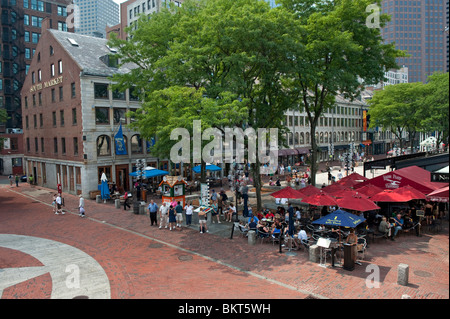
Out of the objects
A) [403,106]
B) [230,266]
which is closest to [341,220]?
[230,266]

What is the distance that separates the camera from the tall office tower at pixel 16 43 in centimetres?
6756

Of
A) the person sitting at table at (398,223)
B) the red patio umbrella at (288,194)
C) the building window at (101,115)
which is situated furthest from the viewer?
the building window at (101,115)

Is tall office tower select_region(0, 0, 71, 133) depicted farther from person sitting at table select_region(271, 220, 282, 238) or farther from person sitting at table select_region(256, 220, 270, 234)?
person sitting at table select_region(271, 220, 282, 238)

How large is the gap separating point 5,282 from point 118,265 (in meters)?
4.01

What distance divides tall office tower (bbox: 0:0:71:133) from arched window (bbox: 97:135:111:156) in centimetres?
4436

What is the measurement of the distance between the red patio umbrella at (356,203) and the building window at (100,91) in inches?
1030

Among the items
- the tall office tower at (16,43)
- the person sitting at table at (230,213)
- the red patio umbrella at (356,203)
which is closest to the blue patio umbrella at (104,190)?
the person sitting at table at (230,213)

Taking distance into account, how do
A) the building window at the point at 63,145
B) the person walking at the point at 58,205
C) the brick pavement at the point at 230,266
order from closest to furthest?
1. the brick pavement at the point at 230,266
2. the person walking at the point at 58,205
3. the building window at the point at 63,145

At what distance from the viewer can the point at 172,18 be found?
2345cm

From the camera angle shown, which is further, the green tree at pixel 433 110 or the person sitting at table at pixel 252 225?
the green tree at pixel 433 110

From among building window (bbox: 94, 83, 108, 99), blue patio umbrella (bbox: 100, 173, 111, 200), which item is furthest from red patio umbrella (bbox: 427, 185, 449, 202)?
building window (bbox: 94, 83, 108, 99)

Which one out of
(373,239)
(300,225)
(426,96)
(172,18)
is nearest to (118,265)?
(300,225)

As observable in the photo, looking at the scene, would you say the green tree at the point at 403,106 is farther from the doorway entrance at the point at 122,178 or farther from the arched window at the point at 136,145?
the doorway entrance at the point at 122,178

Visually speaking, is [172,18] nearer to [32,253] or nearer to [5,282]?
[32,253]
